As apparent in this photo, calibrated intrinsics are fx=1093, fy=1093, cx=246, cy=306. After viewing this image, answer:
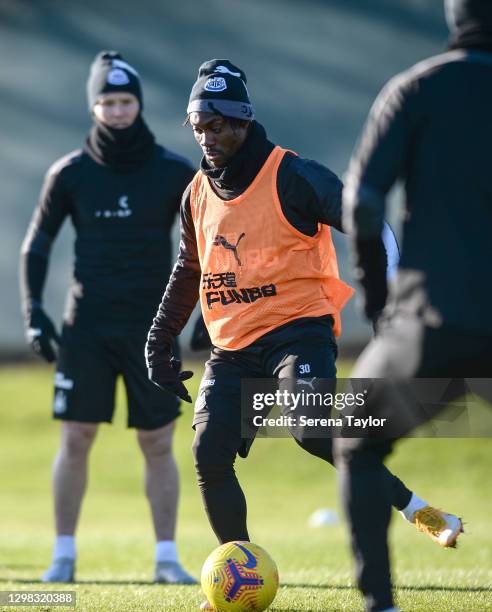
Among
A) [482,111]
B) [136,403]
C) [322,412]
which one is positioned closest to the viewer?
[482,111]

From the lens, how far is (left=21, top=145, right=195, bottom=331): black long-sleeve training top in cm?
743

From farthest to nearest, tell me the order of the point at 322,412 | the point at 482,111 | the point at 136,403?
the point at 136,403 < the point at 322,412 < the point at 482,111

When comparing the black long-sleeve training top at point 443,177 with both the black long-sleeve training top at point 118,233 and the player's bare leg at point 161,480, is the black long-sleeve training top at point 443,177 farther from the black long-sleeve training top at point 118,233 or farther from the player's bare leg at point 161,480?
the player's bare leg at point 161,480

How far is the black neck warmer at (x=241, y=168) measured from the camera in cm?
518

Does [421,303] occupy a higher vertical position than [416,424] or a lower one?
higher

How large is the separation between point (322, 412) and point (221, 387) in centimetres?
51

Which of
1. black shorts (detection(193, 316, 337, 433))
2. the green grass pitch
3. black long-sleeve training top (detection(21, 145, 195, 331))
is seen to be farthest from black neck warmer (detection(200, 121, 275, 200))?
black long-sleeve training top (detection(21, 145, 195, 331))

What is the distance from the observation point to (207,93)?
5.16 metres

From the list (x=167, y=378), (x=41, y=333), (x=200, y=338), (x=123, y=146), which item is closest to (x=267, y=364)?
(x=167, y=378)

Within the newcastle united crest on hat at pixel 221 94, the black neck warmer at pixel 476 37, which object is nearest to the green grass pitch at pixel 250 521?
the newcastle united crest on hat at pixel 221 94

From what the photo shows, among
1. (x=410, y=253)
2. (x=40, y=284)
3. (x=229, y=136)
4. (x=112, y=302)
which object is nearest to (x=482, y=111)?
(x=410, y=253)

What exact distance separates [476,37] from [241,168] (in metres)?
1.63

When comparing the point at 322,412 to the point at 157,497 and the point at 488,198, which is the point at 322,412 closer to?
the point at 488,198

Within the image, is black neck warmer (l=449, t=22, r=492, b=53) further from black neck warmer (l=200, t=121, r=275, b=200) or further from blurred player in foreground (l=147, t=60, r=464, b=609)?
black neck warmer (l=200, t=121, r=275, b=200)
